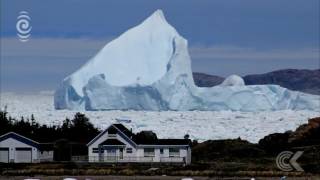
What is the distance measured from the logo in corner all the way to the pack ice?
1902cm

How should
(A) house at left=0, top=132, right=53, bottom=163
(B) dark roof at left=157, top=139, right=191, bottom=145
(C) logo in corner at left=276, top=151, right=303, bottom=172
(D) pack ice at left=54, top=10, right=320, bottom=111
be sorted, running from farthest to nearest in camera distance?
(D) pack ice at left=54, top=10, right=320, bottom=111 → (A) house at left=0, top=132, right=53, bottom=163 → (B) dark roof at left=157, top=139, right=191, bottom=145 → (C) logo in corner at left=276, top=151, right=303, bottom=172

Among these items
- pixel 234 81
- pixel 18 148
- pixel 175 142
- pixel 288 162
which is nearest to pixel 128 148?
pixel 175 142

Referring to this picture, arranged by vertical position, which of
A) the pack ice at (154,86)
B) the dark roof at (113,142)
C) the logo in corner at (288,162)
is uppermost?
the pack ice at (154,86)

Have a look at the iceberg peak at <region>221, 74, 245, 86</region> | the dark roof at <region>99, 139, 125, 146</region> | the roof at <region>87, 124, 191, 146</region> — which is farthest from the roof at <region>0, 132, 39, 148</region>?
the iceberg peak at <region>221, 74, 245, 86</region>

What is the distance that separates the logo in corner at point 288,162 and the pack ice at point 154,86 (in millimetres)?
19019

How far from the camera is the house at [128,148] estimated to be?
6425cm

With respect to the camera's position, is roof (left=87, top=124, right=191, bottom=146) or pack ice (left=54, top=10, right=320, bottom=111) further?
pack ice (left=54, top=10, right=320, bottom=111)

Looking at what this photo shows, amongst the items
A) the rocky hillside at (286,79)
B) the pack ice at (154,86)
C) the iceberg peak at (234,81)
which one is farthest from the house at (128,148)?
the rocky hillside at (286,79)

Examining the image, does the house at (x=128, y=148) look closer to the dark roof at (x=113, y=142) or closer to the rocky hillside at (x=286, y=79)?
the dark roof at (x=113, y=142)

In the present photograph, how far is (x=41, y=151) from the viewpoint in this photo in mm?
67875

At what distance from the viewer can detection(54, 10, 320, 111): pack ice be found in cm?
8081

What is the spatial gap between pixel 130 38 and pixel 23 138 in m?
26.8

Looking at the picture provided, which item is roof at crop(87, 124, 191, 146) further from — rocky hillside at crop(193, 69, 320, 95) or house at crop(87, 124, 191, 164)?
rocky hillside at crop(193, 69, 320, 95)

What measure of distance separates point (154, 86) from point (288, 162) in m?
25.7
